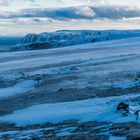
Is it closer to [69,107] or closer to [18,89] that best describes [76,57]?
[18,89]

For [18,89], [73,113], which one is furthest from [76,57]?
[73,113]

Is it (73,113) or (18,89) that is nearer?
(73,113)

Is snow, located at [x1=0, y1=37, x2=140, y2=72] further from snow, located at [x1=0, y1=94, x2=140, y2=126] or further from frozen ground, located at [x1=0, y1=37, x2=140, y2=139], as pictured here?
snow, located at [x1=0, y1=94, x2=140, y2=126]

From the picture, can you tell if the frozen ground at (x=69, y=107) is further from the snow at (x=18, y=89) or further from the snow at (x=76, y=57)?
the snow at (x=76, y=57)

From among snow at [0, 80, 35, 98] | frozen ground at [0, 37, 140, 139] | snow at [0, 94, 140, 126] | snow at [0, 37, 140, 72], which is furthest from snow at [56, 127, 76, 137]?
snow at [0, 37, 140, 72]

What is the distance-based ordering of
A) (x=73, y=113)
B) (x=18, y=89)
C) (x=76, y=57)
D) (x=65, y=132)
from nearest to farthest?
1. (x=65, y=132)
2. (x=73, y=113)
3. (x=18, y=89)
4. (x=76, y=57)

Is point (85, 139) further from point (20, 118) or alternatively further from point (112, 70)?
point (112, 70)
